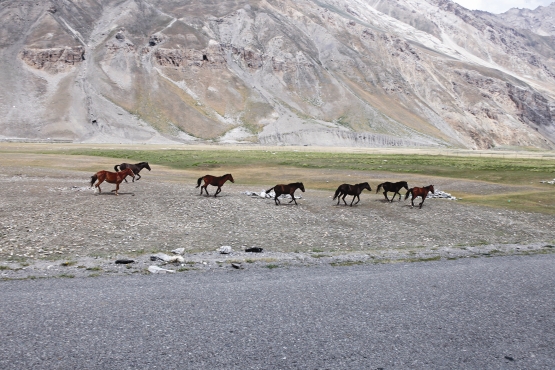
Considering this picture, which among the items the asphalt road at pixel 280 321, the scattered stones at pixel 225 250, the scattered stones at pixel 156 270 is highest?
the scattered stones at pixel 225 250

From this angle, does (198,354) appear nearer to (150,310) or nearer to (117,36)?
(150,310)

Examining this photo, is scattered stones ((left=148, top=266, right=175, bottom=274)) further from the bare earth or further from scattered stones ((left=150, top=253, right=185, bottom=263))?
scattered stones ((left=150, top=253, right=185, bottom=263))

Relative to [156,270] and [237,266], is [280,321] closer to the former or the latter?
[237,266]

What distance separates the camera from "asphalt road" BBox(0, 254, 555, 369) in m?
7.91

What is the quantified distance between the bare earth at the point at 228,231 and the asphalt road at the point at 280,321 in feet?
6.53

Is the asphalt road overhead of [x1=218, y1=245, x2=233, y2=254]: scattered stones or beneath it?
beneath

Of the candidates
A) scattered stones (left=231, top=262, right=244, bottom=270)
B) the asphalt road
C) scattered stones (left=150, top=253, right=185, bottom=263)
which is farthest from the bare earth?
the asphalt road

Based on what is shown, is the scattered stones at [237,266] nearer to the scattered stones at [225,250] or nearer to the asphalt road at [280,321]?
the asphalt road at [280,321]

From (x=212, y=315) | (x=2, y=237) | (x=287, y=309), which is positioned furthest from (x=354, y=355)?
(x=2, y=237)

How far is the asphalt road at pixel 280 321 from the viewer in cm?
791

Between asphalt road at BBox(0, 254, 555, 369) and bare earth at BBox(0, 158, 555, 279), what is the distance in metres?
1.99

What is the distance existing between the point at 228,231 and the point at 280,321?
9.67 metres

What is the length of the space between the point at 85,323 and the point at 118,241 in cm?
772

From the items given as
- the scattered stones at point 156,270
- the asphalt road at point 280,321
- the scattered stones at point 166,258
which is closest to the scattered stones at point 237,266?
the asphalt road at point 280,321
